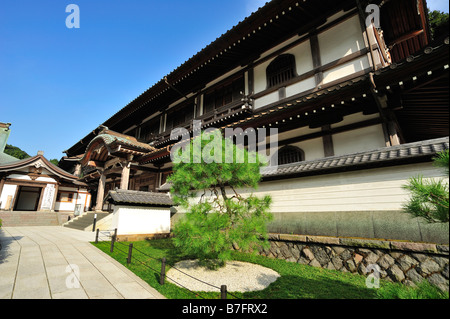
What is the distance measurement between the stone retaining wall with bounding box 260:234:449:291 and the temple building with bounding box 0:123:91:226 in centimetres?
1819

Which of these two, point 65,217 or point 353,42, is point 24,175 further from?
point 353,42

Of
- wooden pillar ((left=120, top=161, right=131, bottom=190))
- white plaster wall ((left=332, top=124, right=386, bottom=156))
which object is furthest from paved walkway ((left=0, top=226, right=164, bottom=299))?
white plaster wall ((left=332, top=124, right=386, bottom=156))

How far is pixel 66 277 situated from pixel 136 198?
446cm

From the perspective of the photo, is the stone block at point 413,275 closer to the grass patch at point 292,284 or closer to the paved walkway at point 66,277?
the grass patch at point 292,284

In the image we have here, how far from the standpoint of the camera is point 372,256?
4363 millimetres

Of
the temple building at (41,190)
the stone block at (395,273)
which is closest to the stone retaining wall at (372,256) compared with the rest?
the stone block at (395,273)

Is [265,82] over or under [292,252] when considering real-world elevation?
over

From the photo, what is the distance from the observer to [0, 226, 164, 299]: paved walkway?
3547mm

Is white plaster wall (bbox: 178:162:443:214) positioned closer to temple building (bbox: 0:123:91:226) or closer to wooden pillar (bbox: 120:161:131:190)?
wooden pillar (bbox: 120:161:131:190)

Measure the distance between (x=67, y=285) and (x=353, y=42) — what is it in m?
10.2

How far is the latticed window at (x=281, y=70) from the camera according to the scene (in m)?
8.48

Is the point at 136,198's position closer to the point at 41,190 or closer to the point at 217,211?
the point at 217,211
